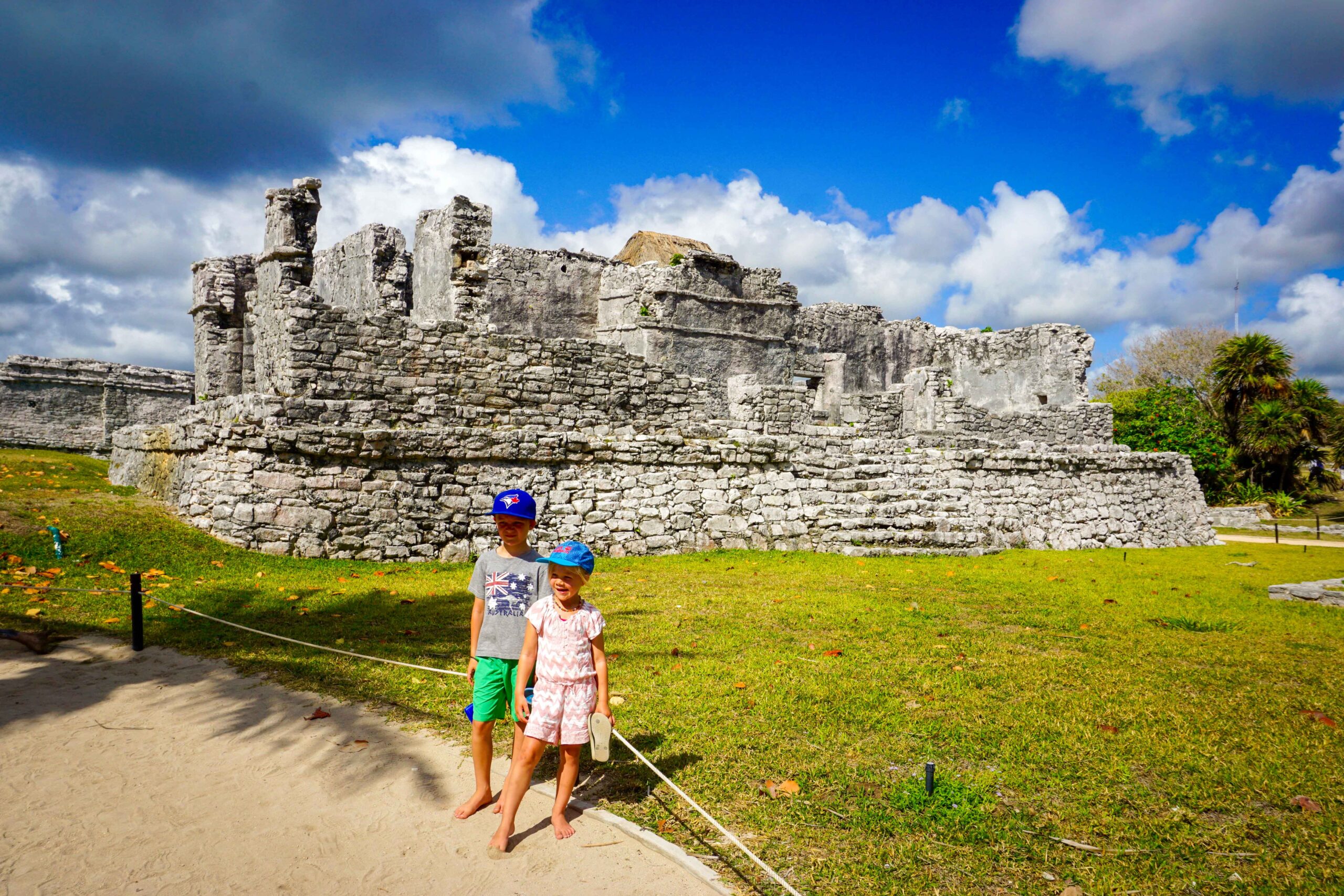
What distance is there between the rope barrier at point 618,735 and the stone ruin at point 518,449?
8.96 feet

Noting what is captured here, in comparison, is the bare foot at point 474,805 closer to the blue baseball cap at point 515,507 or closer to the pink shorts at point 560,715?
the pink shorts at point 560,715

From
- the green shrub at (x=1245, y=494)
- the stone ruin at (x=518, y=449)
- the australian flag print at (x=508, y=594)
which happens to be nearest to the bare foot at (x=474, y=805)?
the australian flag print at (x=508, y=594)

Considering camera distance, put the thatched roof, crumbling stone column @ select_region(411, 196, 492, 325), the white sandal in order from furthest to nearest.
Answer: the thatched roof
crumbling stone column @ select_region(411, 196, 492, 325)
the white sandal

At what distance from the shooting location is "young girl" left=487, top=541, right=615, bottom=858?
10.7 ft

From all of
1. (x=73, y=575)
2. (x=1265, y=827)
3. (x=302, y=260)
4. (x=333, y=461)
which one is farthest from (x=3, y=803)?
(x=302, y=260)

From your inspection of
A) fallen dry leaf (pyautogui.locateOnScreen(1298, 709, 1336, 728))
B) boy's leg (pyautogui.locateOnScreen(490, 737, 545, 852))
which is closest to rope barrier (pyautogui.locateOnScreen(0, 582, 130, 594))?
boy's leg (pyautogui.locateOnScreen(490, 737, 545, 852))

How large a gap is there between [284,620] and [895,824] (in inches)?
217

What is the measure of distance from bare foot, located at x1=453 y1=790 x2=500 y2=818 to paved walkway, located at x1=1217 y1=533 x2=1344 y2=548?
17.7 metres

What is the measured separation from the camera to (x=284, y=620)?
6.68 metres

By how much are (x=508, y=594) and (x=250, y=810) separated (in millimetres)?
1550

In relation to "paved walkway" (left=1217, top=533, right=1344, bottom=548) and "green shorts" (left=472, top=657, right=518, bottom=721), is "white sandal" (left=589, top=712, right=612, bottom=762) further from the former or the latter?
"paved walkway" (left=1217, top=533, right=1344, bottom=548)

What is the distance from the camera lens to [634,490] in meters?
11.1

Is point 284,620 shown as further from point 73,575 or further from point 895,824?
point 895,824

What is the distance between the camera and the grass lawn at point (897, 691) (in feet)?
10.5
